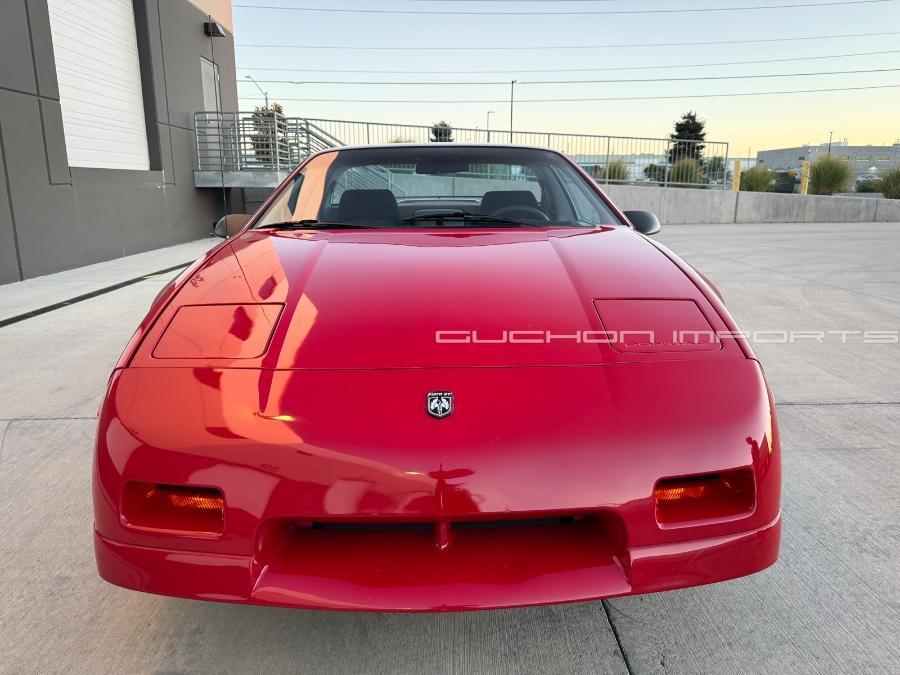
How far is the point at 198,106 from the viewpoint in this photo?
12781mm

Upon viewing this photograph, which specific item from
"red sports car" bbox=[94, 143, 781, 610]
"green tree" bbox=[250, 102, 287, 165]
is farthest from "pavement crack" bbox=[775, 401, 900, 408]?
"green tree" bbox=[250, 102, 287, 165]

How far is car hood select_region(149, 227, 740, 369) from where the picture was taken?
1470 millimetres

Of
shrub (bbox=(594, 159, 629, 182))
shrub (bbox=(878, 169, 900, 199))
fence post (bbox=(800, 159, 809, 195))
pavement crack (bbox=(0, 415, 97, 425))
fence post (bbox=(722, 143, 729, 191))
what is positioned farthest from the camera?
shrub (bbox=(878, 169, 900, 199))

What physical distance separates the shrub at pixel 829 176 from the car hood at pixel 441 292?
75.6 ft

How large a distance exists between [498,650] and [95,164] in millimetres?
10187

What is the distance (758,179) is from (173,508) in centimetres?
2392

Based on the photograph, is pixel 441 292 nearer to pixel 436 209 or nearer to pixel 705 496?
pixel 705 496

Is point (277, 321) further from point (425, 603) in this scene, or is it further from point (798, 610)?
point (798, 610)

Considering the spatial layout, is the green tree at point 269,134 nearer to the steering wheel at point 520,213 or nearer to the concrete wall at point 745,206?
the concrete wall at point 745,206

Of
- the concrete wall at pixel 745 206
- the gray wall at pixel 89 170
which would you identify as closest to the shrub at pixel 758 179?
the concrete wall at pixel 745 206

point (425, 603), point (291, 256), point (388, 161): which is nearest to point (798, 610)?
point (425, 603)

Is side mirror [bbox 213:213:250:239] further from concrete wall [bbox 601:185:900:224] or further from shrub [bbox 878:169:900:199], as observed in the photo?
shrub [bbox 878:169:900:199]

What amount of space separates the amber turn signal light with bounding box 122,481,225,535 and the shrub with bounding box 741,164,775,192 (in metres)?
23.5

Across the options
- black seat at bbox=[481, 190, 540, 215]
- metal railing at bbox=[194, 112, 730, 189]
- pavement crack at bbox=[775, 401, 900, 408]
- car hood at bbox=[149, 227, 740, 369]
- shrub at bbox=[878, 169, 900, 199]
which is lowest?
pavement crack at bbox=[775, 401, 900, 408]
